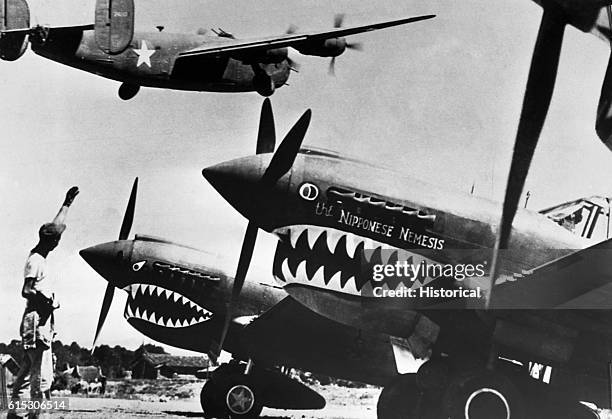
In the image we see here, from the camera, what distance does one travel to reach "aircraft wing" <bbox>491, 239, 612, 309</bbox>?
5266mm

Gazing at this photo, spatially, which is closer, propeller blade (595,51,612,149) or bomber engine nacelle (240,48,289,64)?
propeller blade (595,51,612,149)

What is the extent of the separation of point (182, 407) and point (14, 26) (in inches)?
113

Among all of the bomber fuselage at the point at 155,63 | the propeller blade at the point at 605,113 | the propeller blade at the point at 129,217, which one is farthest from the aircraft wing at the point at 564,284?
the propeller blade at the point at 129,217

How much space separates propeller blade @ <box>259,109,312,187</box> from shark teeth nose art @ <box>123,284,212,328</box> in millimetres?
1012

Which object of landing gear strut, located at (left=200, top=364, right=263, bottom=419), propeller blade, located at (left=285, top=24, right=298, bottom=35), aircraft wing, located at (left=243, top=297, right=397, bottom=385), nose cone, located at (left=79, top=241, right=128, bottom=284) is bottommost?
landing gear strut, located at (left=200, top=364, right=263, bottom=419)

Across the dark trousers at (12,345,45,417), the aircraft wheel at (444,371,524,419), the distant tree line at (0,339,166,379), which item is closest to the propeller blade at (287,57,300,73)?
the distant tree line at (0,339,166,379)

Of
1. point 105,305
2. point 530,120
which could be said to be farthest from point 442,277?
point 105,305

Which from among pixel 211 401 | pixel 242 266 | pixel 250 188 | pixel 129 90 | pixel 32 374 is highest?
pixel 129 90

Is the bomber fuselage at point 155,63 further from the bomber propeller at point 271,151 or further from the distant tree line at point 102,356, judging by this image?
the distant tree line at point 102,356

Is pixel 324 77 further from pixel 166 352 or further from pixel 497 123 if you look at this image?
pixel 166 352

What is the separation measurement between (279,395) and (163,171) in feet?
5.62

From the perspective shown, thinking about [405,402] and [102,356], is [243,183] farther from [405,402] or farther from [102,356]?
[405,402]

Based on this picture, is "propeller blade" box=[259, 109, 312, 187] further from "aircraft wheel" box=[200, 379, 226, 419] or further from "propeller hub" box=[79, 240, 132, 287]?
"aircraft wheel" box=[200, 379, 226, 419]

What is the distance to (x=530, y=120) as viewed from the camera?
5398 millimetres
